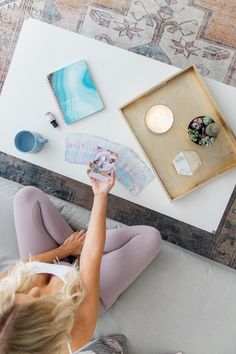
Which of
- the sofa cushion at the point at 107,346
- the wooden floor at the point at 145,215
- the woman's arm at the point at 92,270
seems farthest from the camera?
the wooden floor at the point at 145,215

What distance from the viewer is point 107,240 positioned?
4.91 ft

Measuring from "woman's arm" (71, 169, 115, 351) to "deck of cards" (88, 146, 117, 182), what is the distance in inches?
0.7

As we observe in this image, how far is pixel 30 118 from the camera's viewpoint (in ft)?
4.75

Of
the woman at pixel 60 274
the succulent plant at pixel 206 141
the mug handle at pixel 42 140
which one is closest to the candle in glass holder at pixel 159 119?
the succulent plant at pixel 206 141

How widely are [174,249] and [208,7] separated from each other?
106 centimetres

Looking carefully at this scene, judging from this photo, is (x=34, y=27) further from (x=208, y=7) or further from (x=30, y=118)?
(x=208, y=7)

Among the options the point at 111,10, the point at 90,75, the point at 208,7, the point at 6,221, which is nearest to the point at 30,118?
the point at 90,75

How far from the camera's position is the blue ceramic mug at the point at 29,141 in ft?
4.59

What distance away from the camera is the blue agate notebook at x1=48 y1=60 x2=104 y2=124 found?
1.40 m

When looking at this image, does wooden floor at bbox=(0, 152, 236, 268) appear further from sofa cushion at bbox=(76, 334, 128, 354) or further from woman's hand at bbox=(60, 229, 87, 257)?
sofa cushion at bbox=(76, 334, 128, 354)

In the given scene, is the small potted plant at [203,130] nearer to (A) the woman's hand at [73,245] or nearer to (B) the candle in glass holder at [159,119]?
(B) the candle in glass holder at [159,119]

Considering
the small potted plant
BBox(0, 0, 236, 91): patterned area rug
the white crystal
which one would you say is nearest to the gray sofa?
the white crystal

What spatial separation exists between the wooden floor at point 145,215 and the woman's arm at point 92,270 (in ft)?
1.68

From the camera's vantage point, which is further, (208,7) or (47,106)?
(208,7)
